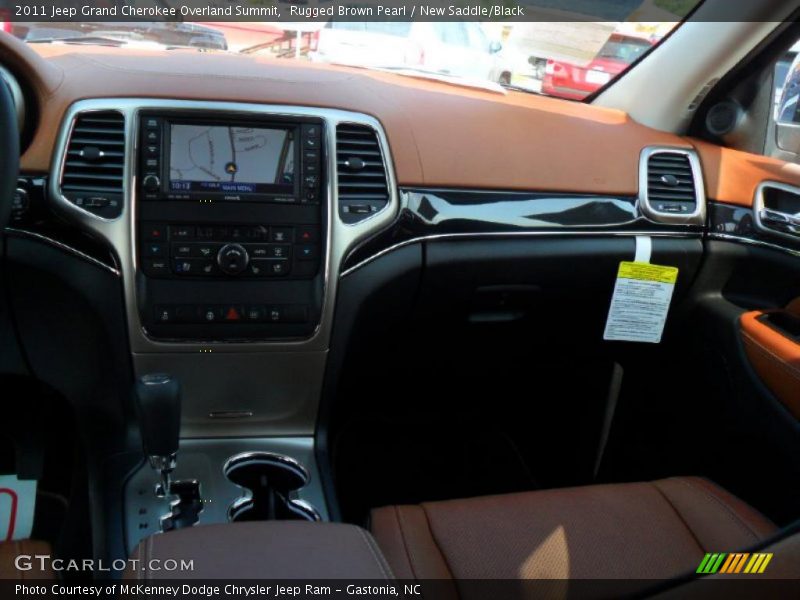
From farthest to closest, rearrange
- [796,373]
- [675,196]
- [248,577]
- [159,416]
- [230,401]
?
[675,196] < [230,401] < [796,373] < [159,416] < [248,577]

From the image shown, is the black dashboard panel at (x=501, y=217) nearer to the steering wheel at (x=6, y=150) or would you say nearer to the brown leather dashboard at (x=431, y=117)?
the brown leather dashboard at (x=431, y=117)

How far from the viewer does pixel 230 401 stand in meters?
1.88

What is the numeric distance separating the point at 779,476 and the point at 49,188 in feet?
5.57

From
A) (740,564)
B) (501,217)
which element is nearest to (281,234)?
(501,217)

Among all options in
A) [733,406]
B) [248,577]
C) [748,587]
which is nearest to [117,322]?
[248,577]

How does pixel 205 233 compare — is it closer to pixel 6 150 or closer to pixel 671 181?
pixel 6 150

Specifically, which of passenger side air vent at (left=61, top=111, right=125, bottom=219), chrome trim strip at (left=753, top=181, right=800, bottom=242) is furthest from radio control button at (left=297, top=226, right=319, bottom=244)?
chrome trim strip at (left=753, top=181, right=800, bottom=242)

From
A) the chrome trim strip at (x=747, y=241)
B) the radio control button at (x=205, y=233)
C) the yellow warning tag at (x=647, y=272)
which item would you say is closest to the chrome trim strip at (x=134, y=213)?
the radio control button at (x=205, y=233)

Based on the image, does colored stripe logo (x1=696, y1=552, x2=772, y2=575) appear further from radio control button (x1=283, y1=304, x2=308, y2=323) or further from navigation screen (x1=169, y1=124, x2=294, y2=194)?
navigation screen (x1=169, y1=124, x2=294, y2=194)

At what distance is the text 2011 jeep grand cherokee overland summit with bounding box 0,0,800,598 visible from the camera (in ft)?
Result: 5.02

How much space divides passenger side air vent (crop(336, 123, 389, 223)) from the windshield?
307 millimetres

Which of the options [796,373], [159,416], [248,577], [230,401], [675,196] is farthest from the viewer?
[675,196]

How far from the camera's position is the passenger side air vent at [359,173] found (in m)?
1.75

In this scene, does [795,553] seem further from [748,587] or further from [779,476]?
[779,476]
